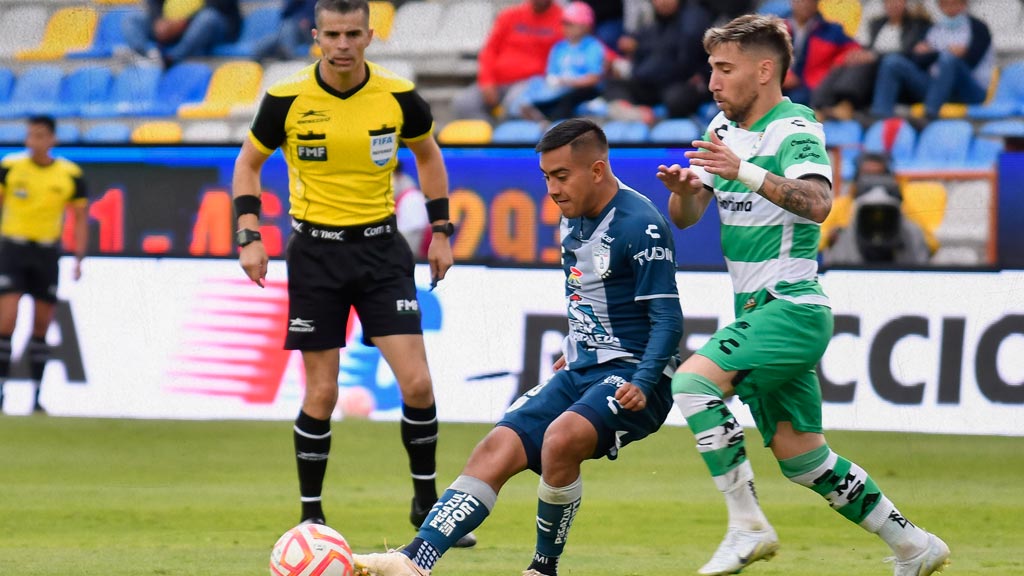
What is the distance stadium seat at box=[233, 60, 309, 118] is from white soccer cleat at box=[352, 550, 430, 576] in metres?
13.1

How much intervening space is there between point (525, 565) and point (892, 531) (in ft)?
5.74

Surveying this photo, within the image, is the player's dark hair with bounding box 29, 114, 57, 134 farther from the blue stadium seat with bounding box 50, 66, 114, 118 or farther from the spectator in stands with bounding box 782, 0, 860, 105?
the spectator in stands with bounding box 782, 0, 860, 105

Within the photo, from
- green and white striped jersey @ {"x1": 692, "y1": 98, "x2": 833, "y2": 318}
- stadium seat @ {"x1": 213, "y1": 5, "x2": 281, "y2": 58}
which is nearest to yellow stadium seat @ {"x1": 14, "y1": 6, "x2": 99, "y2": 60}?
stadium seat @ {"x1": 213, "y1": 5, "x2": 281, "y2": 58}

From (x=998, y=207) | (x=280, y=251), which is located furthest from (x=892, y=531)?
(x=280, y=251)

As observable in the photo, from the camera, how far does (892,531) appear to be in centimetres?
579

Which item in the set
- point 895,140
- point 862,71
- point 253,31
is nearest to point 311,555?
point 895,140

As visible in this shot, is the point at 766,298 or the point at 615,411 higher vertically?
the point at 766,298

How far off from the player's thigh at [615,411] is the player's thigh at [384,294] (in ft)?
6.06

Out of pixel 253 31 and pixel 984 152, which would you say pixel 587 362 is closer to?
pixel 984 152

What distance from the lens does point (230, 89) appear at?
720 inches

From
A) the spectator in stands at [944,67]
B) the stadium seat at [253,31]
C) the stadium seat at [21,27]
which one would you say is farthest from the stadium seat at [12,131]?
the spectator in stands at [944,67]

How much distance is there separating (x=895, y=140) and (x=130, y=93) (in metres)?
9.36

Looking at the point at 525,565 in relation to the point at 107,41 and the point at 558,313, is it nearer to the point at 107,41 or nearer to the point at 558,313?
the point at 558,313

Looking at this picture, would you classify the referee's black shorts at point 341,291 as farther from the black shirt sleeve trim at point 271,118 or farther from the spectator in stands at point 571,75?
the spectator in stands at point 571,75
